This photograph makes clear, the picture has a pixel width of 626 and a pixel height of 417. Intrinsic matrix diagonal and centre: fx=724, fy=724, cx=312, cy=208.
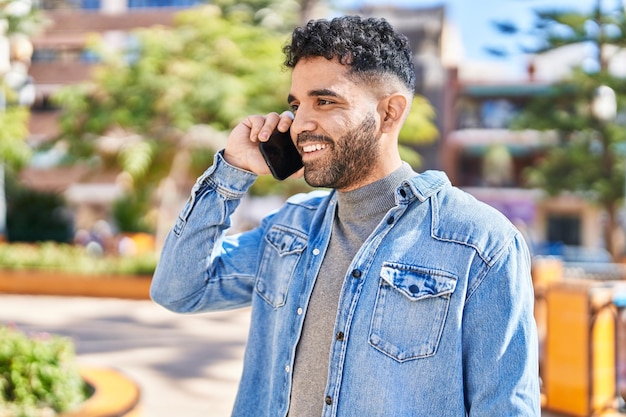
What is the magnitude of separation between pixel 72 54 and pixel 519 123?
71.8 ft

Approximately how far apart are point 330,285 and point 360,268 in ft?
0.44

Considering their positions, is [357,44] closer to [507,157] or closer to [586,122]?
[586,122]

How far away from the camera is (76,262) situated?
13.7 m

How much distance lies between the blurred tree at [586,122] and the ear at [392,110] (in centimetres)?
1656

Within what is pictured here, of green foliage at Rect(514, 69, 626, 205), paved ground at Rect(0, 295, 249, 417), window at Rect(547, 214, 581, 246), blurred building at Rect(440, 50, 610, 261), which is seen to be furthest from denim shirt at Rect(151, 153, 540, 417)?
window at Rect(547, 214, 581, 246)

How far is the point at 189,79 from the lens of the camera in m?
15.4

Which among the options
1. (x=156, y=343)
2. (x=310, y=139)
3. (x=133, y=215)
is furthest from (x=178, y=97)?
(x=310, y=139)

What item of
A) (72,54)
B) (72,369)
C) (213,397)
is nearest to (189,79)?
(213,397)

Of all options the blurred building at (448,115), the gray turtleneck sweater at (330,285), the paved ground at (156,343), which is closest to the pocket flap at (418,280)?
the gray turtleneck sweater at (330,285)

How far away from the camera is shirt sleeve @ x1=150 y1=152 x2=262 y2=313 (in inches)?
79.7

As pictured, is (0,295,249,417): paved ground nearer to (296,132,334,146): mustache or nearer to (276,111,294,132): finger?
(276,111,294,132): finger

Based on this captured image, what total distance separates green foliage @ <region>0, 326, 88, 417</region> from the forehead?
8.91 ft

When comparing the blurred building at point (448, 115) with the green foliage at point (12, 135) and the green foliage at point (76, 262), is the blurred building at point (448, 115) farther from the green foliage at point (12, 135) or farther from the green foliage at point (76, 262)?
the green foliage at point (76, 262)

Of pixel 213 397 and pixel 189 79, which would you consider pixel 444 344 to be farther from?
pixel 189 79
